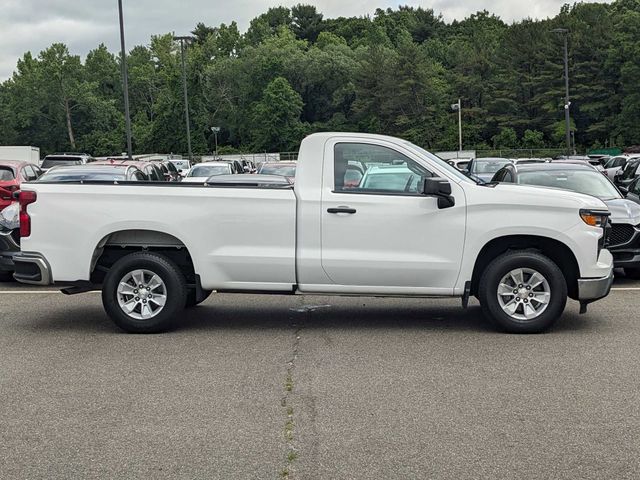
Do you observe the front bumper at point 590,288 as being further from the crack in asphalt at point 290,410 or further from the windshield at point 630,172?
the windshield at point 630,172

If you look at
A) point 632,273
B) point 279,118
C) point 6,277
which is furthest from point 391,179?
point 279,118

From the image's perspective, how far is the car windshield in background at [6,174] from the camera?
16328 mm

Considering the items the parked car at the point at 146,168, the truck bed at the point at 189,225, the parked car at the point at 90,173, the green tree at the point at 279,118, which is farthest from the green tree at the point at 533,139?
the truck bed at the point at 189,225

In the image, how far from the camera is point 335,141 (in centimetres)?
827

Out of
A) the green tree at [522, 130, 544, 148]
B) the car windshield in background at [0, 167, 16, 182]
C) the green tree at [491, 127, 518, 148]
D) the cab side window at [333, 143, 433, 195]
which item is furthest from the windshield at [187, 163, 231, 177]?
the green tree at [491, 127, 518, 148]

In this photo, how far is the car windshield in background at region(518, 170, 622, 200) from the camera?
40.3 ft

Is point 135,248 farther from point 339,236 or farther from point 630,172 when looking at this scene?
point 630,172

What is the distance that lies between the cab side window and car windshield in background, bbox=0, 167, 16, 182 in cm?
1046

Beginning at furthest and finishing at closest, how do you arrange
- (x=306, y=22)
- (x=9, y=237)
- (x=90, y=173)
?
(x=306, y=22)
(x=90, y=173)
(x=9, y=237)

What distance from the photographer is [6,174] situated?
16.5 metres

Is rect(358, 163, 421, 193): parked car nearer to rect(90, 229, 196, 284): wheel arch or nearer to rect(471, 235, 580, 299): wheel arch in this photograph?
rect(471, 235, 580, 299): wheel arch

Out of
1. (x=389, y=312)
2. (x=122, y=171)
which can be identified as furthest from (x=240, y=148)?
(x=389, y=312)

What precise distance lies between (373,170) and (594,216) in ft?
7.51

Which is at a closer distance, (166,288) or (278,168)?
(166,288)
